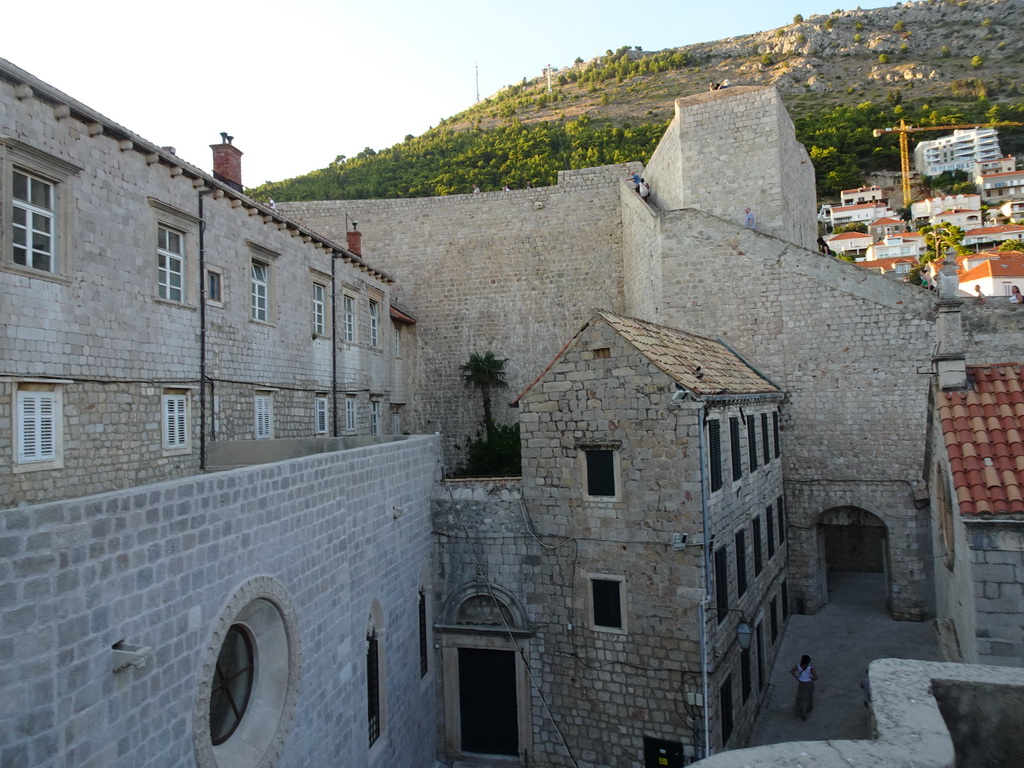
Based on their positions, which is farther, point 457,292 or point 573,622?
point 457,292

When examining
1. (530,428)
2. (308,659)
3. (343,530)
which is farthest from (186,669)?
(530,428)

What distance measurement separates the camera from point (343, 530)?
9.38 meters

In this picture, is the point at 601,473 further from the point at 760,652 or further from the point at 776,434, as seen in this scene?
the point at 776,434

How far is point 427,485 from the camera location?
12.9 meters

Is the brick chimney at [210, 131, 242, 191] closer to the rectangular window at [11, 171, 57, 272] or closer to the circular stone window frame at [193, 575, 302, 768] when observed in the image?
the rectangular window at [11, 171, 57, 272]

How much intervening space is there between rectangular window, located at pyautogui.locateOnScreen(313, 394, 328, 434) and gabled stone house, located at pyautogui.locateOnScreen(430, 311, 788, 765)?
21.0ft

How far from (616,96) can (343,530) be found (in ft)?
325

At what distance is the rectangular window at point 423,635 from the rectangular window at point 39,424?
6.61 m

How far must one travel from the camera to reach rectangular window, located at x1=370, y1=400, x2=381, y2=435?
70.1 feet

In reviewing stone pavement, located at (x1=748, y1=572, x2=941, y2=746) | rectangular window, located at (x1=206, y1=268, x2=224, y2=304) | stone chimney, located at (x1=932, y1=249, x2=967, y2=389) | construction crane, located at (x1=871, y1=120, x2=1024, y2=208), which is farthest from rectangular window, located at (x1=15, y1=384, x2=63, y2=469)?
construction crane, located at (x1=871, y1=120, x2=1024, y2=208)

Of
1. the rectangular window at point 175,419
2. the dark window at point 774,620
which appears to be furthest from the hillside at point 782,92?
the dark window at point 774,620

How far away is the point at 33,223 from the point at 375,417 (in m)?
13.3

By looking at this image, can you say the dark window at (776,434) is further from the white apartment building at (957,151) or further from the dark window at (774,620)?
the white apartment building at (957,151)

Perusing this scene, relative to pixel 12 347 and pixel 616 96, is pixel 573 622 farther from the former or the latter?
pixel 616 96
